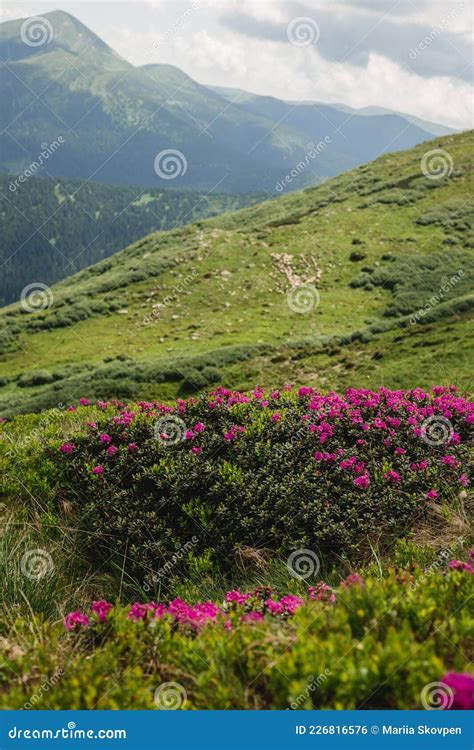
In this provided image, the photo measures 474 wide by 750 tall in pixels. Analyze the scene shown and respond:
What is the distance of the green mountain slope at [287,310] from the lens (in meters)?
21.3

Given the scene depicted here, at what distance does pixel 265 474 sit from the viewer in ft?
23.9

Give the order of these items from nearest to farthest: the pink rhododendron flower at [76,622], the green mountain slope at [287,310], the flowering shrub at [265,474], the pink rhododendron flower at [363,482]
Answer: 1. the pink rhododendron flower at [76,622]
2. the flowering shrub at [265,474]
3. the pink rhododendron flower at [363,482]
4. the green mountain slope at [287,310]

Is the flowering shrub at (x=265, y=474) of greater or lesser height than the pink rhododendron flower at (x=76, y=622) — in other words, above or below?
above

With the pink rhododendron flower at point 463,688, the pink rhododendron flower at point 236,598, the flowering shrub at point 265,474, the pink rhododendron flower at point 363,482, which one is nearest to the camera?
the pink rhododendron flower at point 463,688

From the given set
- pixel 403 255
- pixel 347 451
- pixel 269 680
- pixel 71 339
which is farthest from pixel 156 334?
pixel 269 680

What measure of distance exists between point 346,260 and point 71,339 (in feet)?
76.1

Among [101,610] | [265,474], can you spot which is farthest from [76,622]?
[265,474]

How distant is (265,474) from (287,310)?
32.2 meters

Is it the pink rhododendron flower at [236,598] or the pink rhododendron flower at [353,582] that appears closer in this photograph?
the pink rhododendron flower at [353,582]

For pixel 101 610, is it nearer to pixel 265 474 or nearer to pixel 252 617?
pixel 252 617

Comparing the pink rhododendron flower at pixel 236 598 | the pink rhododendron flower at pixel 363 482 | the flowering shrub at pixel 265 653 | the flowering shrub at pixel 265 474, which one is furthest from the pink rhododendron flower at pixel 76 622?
the pink rhododendron flower at pixel 363 482

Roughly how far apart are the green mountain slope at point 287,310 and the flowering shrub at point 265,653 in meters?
9.70

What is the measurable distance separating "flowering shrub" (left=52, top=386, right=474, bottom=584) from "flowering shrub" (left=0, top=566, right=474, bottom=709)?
1975mm

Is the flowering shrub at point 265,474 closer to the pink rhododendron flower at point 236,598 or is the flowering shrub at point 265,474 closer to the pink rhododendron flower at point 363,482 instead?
the pink rhododendron flower at point 363,482
